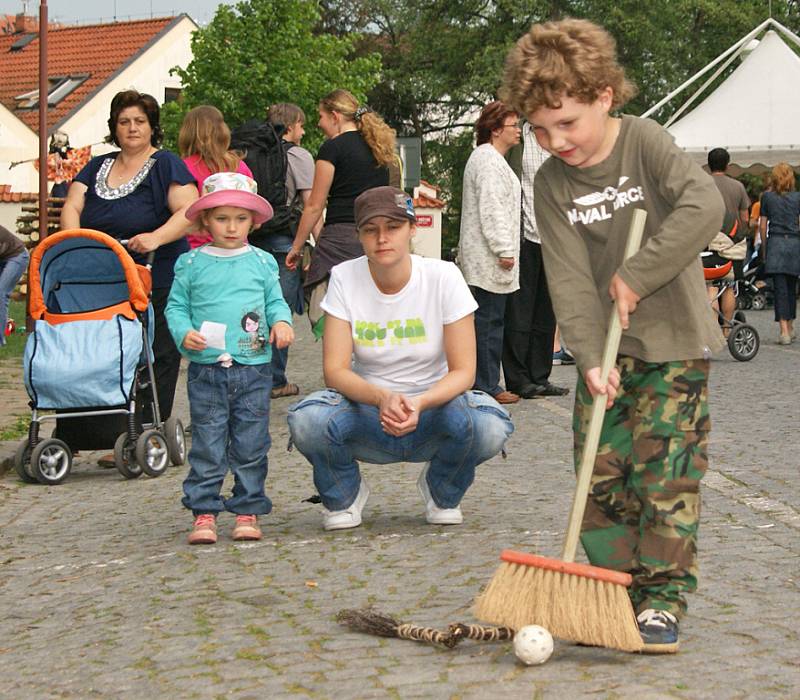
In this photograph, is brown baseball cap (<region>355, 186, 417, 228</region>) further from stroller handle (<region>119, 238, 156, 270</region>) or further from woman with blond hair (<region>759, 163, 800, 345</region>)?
woman with blond hair (<region>759, 163, 800, 345</region>)

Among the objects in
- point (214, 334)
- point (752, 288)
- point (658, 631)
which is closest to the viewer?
point (658, 631)

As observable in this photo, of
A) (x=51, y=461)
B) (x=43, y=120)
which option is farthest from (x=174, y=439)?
(x=43, y=120)

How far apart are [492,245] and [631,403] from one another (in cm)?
626

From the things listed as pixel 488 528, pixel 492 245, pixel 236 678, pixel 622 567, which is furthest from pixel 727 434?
pixel 236 678

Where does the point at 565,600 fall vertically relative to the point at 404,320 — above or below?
below

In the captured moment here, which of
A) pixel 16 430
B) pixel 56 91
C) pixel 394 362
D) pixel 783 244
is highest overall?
pixel 56 91

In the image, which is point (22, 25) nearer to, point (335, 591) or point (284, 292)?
point (284, 292)

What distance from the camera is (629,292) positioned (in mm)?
4402

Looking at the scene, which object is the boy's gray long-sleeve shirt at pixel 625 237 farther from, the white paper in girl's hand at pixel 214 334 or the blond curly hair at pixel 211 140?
the blond curly hair at pixel 211 140

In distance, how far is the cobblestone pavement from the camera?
14.0ft

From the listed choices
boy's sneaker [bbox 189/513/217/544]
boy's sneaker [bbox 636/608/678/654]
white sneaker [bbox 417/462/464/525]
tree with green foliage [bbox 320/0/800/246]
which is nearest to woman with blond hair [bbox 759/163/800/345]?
white sneaker [bbox 417/462/464/525]

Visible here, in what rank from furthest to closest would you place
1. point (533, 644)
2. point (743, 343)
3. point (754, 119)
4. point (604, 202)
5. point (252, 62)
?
point (252, 62) < point (754, 119) < point (743, 343) < point (604, 202) < point (533, 644)

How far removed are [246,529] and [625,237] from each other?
2.40 metres

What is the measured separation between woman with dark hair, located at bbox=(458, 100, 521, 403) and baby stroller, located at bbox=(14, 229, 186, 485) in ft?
9.35
